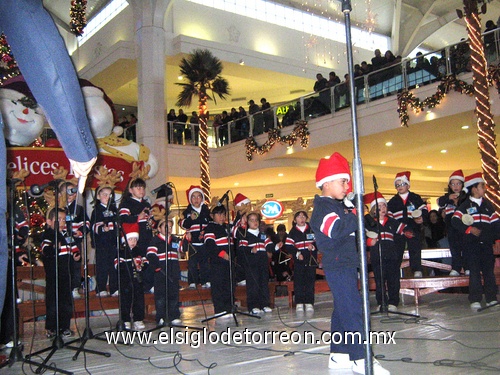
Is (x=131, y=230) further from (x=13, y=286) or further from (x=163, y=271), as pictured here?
(x=13, y=286)

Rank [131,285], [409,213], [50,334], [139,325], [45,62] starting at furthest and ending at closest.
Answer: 1. [409,213]
2. [139,325]
3. [131,285]
4. [50,334]
5. [45,62]

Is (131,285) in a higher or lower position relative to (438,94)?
lower

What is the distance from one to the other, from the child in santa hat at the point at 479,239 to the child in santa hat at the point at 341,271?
3.70 m

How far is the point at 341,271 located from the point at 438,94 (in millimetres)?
9784

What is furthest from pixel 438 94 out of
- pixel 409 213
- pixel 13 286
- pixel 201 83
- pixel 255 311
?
pixel 13 286

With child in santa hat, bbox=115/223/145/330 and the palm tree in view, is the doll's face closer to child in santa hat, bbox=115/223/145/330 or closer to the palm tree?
child in santa hat, bbox=115/223/145/330

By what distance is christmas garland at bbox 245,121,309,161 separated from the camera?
16.3m

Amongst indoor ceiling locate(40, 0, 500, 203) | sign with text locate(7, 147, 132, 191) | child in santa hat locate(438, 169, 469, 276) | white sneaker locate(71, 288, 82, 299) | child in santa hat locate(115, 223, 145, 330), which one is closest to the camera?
child in santa hat locate(115, 223, 145, 330)

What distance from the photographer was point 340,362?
4.01 metres

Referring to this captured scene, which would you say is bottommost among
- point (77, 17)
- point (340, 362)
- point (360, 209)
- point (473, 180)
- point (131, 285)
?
point (340, 362)

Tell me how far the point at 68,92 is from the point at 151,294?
7017mm

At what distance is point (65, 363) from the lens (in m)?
4.79

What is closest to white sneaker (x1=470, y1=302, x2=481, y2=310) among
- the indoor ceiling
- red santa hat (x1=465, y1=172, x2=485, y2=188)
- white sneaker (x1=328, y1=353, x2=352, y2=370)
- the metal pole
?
red santa hat (x1=465, y1=172, x2=485, y2=188)

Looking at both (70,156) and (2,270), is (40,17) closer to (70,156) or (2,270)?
(70,156)
